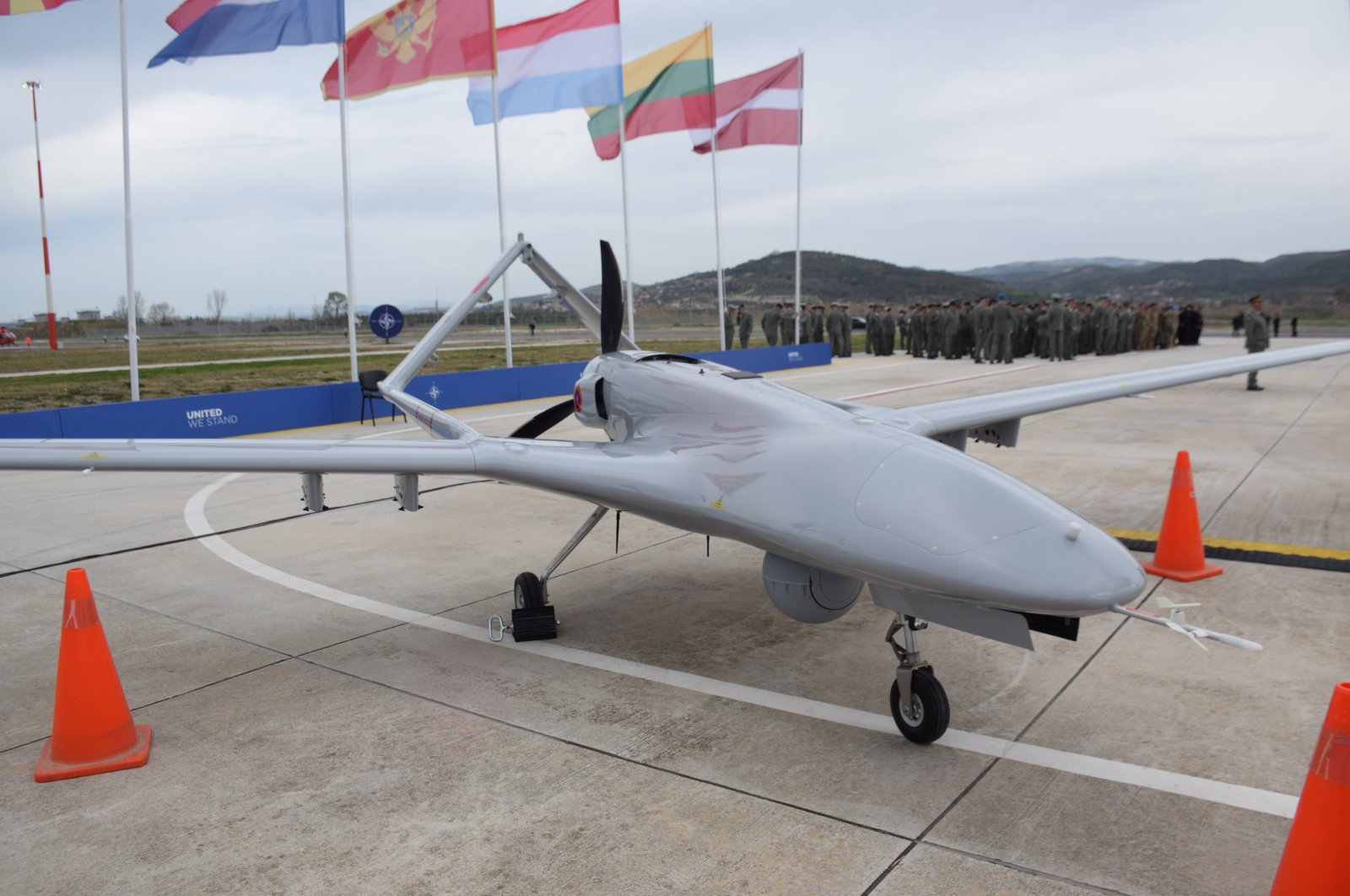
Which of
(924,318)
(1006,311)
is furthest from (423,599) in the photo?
(924,318)

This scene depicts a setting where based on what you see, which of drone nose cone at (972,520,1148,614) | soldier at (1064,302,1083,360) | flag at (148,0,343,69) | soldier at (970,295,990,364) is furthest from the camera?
soldier at (1064,302,1083,360)

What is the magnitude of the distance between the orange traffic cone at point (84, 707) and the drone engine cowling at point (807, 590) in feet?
12.1

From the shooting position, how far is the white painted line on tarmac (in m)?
4.32

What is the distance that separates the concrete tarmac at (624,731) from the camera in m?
3.89

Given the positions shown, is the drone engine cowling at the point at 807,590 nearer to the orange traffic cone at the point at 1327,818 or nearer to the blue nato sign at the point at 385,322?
the orange traffic cone at the point at 1327,818

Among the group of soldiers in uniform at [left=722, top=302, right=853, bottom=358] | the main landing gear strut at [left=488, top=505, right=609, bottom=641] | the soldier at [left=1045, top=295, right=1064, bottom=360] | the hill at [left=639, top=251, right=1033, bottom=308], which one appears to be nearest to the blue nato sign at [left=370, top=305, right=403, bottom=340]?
the main landing gear strut at [left=488, top=505, right=609, bottom=641]

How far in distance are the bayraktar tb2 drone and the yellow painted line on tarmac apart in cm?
296

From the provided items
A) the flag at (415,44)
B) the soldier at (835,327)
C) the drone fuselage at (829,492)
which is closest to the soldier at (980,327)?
the soldier at (835,327)

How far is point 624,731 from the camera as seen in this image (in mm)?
5145

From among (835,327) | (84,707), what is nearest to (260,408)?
(84,707)

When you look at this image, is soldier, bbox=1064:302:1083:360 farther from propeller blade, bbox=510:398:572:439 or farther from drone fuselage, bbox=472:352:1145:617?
drone fuselage, bbox=472:352:1145:617

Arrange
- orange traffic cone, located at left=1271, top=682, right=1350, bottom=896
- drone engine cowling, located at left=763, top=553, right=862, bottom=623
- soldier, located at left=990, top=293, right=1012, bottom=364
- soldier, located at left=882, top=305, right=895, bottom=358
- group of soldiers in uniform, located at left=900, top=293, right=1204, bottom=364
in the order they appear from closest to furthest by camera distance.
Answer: orange traffic cone, located at left=1271, top=682, right=1350, bottom=896
drone engine cowling, located at left=763, top=553, right=862, bottom=623
soldier, located at left=990, top=293, right=1012, bottom=364
group of soldiers in uniform, located at left=900, top=293, right=1204, bottom=364
soldier, located at left=882, top=305, right=895, bottom=358

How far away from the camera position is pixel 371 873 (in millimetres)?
3844

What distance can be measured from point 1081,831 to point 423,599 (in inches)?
218
